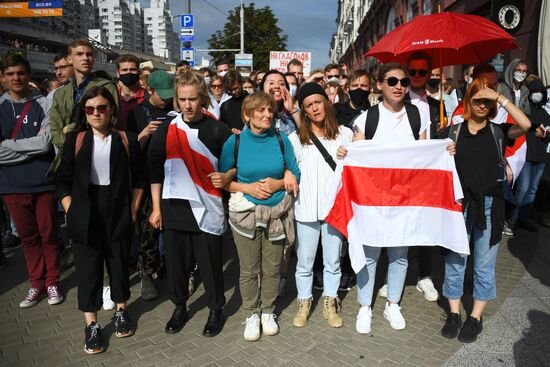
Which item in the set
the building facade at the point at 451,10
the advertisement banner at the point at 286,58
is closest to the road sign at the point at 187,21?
the advertisement banner at the point at 286,58

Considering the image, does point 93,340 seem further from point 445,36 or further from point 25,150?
point 445,36

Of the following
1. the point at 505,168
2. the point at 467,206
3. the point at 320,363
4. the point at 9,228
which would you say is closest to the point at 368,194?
the point at 467,206

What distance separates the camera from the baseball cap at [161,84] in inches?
156

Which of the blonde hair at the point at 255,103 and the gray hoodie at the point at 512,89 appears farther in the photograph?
the gray hoodie at the point at 512,89

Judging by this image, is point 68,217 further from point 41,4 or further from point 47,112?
point 41,4

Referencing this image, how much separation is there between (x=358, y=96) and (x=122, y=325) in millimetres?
3334

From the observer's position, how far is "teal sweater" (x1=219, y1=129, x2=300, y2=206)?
336 centimetres

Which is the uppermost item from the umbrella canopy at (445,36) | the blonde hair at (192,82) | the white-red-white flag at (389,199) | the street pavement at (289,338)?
the umbrella canopy at (445,36)

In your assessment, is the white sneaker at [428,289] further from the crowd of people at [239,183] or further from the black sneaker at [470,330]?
the black sneaker at [470,330]

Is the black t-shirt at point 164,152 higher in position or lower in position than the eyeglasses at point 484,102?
lower

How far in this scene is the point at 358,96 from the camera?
4.64 meters

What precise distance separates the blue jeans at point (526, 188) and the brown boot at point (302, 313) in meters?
4.29

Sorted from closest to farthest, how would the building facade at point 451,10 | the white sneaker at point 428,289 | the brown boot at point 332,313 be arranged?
the brown boot at point 332,313 < the white sneaker at point 428,289 < the building facade at point 451,10

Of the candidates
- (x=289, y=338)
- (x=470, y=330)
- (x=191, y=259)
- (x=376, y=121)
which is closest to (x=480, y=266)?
(x=470, y=330)
